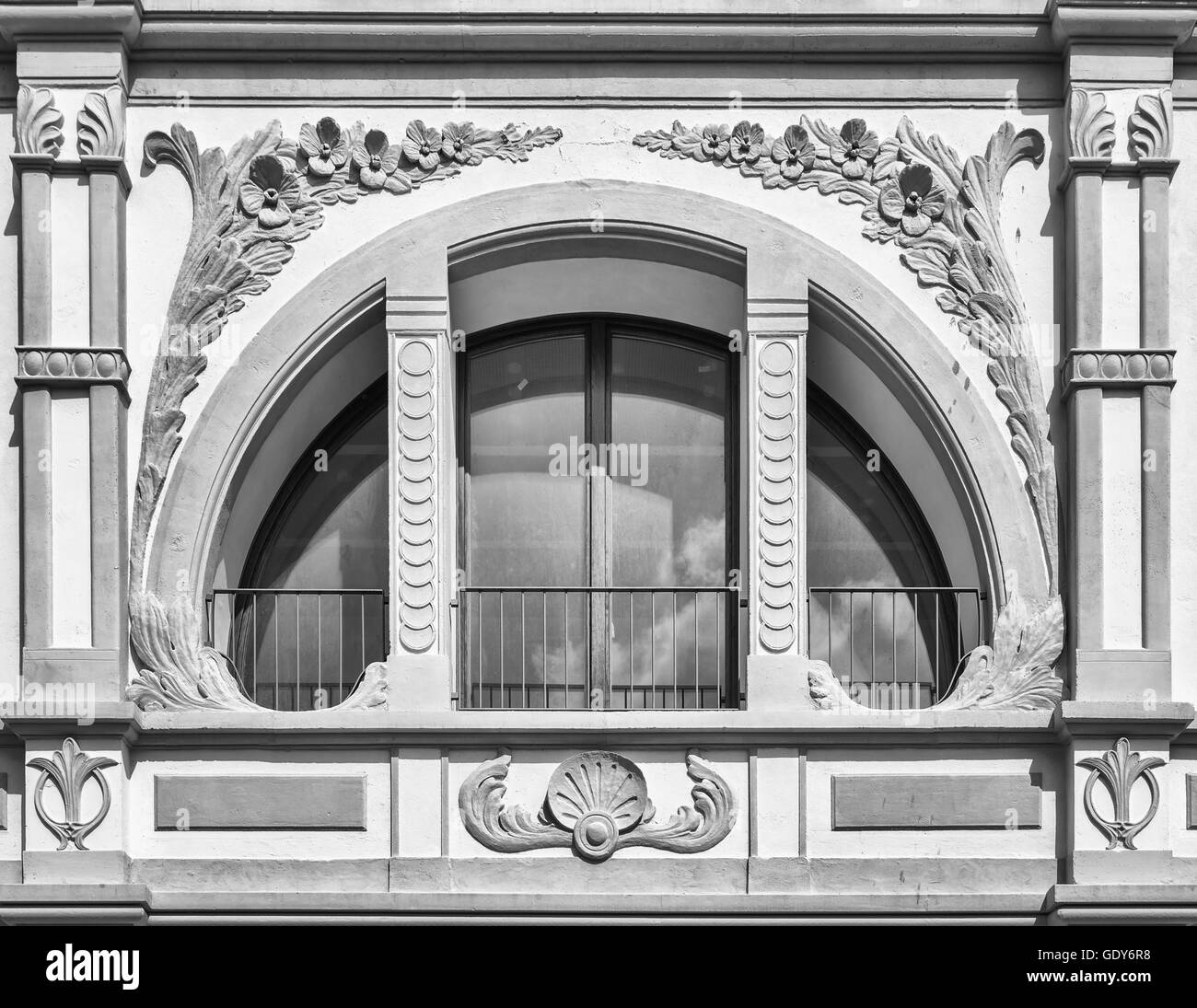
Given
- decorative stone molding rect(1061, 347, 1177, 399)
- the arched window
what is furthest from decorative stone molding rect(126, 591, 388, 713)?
decorative stone molding rect(1061, 347, 1177, 399)

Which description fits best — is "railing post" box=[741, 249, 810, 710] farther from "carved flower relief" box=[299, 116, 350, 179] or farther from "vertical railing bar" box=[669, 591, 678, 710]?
"carved flower relief" box=[299, 116, 350, 179]

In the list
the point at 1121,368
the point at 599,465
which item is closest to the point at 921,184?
the point at 1121,368

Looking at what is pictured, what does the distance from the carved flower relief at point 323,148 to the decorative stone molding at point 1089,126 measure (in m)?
4.52

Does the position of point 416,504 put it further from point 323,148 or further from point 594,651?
point 323,148

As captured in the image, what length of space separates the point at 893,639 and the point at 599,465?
86.4 inches

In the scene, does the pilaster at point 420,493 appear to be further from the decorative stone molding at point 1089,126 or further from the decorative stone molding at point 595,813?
the decorative stone molding at point 1089,126

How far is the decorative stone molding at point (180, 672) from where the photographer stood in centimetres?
1641

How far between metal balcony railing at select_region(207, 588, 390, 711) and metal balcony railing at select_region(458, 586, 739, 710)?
0.66 m

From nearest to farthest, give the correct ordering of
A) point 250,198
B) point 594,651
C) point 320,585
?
point 250,198
point 594,651
point 320,585

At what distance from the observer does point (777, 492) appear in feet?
54.8

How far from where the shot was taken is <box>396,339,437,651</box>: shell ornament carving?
1655cm

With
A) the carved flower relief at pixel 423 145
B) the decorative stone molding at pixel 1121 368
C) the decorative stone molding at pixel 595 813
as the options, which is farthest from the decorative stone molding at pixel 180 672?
the decorative stone molding at pixel 1121 368

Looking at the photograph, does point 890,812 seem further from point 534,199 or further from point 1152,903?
point 534,199
